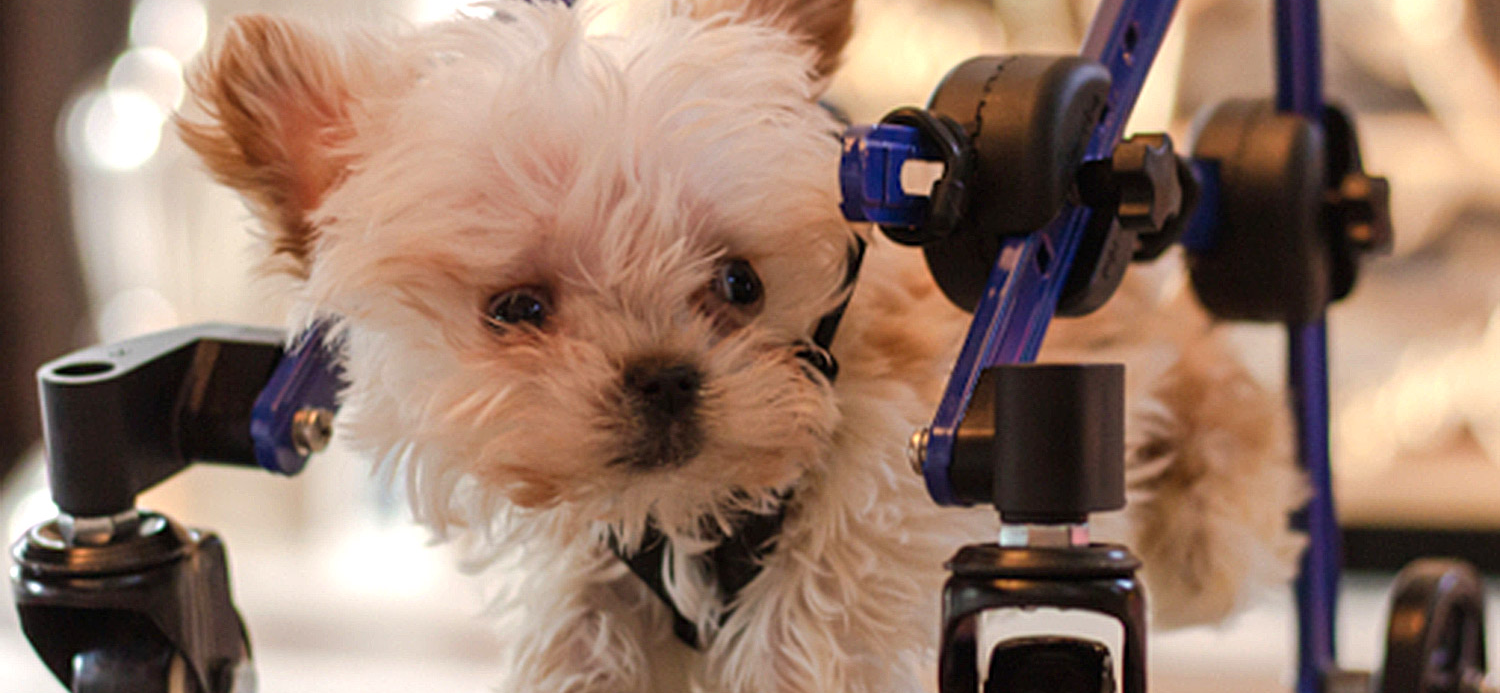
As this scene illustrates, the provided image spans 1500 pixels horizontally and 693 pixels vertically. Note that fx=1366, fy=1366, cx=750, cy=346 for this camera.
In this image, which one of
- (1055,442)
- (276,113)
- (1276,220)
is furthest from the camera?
(1276,220)

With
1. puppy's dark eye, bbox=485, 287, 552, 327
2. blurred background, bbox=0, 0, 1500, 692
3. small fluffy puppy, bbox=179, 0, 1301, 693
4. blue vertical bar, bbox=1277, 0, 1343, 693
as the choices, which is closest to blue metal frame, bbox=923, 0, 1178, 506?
small fluffy puppy, bbox=179, 0, 1301, 693

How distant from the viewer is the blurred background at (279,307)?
1.78 m

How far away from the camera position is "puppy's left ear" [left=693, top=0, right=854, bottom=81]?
0.77 meters

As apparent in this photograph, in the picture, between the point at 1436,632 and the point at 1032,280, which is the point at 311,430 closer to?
the point at 1032,280

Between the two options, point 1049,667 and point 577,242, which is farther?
point 577,242

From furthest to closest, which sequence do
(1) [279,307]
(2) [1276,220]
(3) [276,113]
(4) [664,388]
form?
(1) [279,307] < (2) [1276,220] < (3) [276,113] < (4) [664,388]

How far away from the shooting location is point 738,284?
2.32 ft

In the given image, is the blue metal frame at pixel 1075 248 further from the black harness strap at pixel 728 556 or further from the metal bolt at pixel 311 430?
the metal bolt at pixel 311 430

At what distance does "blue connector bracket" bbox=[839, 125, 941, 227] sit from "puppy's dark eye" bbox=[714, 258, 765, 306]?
0.12m

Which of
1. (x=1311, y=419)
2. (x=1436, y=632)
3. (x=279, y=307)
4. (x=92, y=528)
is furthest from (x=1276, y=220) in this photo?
(x=279, y=307)

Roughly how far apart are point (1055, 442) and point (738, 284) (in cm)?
24

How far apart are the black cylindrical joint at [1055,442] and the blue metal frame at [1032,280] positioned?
4 cm

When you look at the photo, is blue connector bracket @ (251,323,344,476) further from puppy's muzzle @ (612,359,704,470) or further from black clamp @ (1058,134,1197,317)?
black clamp @ (1058,134,1197,317)

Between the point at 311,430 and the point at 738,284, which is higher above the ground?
the point at 738,284
